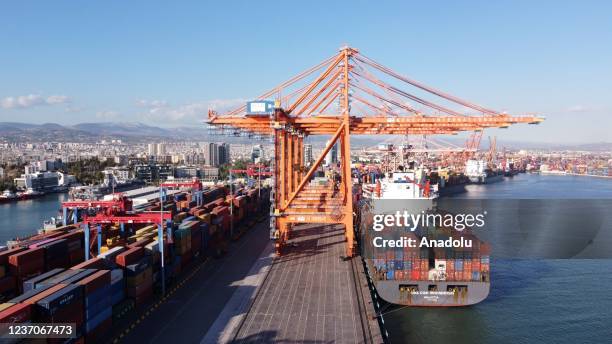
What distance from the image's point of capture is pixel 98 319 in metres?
13.1

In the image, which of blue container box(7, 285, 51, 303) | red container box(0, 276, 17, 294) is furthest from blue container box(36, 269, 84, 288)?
red container box(0, 276, 17, 294)

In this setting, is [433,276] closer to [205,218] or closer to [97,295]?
[97,295]

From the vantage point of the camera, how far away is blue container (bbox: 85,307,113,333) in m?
12.6

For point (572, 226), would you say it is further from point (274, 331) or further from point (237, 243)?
point (274, 331)

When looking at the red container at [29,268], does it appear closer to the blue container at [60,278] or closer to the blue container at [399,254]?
the blue container at [60,278]

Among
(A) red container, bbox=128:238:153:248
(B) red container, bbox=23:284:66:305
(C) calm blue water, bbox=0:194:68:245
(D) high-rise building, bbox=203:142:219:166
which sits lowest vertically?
(C) calm blue water, bbox=0:194:68:245

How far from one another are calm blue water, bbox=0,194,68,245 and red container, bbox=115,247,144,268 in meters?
22.8

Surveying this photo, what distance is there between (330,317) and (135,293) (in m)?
6.77

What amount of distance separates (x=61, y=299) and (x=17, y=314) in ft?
4.00

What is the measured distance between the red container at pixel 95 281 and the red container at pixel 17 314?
6.19 ft

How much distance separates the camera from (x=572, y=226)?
3944 centimetres

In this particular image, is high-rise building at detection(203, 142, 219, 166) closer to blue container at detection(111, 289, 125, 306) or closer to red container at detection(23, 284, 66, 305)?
blue container at detection(111, 289, 125, 306)

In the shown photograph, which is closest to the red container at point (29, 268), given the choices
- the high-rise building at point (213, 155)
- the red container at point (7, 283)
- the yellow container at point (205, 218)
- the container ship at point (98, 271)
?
the container ship at point (98, 271)

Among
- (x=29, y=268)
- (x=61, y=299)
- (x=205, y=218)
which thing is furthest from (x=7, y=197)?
(x=61, y=299)
